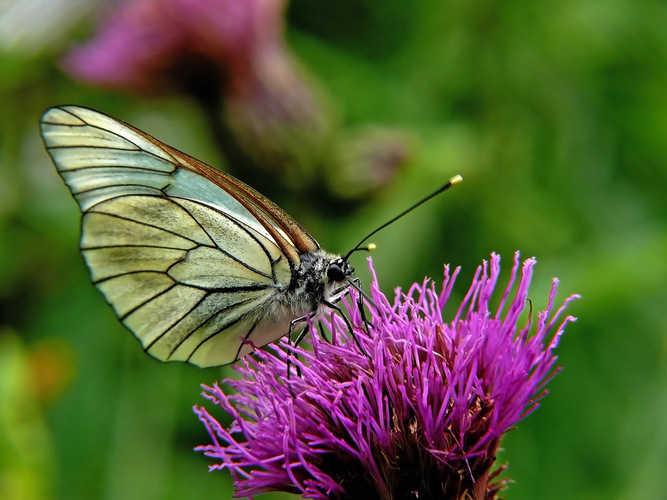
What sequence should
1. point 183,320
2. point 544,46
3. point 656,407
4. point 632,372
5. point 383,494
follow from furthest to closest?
point 544,46 < point 632,372 < point 656,407 < point 183,320 < point 383,494

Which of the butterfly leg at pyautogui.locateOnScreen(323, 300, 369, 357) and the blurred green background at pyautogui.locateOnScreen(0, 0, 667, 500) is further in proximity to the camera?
the blurred green background at pyautogui.locateOnScreen(0, 0, 667, 500)

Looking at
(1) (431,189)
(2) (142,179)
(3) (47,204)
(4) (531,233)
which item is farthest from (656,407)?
(3) (47,204)

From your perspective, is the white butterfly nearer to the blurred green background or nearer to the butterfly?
the butterfly

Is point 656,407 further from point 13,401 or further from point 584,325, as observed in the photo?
point 13,401

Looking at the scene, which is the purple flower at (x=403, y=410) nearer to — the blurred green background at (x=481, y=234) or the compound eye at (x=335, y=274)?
the compound eye at (x=335, y=274)

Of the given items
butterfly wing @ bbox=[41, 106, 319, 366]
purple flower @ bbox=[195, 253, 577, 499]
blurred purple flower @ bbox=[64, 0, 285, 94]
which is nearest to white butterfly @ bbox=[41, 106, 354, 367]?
butterfly wing @ bbox=[41, 106, 319, 366]

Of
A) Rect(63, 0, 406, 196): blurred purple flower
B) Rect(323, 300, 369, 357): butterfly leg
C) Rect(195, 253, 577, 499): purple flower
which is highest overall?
Rect(63, 0, 406, 196): blurred purple flower
